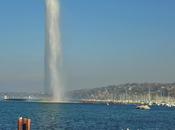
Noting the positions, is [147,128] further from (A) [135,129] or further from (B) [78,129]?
(B) [78,129]

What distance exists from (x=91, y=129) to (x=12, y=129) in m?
11.4

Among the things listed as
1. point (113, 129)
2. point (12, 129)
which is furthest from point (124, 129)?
point (12, 129)

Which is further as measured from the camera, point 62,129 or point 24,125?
point 62,129

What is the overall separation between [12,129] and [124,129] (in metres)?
15.2

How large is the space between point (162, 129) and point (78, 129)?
41.2 feet

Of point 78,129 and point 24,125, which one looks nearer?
point 24,125

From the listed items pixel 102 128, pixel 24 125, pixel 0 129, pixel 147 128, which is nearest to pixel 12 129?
pixel 0 129

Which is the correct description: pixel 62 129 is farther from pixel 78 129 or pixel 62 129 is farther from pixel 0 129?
pixel 0 129

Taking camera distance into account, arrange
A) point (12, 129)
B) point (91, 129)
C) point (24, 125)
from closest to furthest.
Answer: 1. point (24, 125)
2. point (12, 129)
3. point (91, 129)

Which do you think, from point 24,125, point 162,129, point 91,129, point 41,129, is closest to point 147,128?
point 162,129

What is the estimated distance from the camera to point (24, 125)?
50.7 meters

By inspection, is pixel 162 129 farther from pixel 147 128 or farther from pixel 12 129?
pixel 12 129

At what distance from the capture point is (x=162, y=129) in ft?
280

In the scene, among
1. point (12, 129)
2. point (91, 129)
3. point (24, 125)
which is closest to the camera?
point (24, 125)
